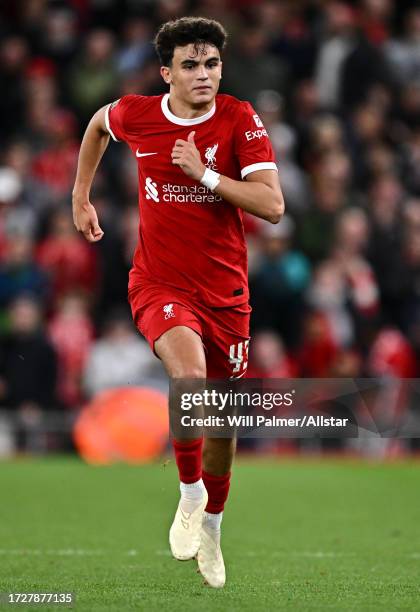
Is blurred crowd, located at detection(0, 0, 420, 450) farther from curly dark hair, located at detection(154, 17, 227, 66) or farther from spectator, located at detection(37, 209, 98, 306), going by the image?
curly dark hair, located at detection(154, 17, 227, 66)

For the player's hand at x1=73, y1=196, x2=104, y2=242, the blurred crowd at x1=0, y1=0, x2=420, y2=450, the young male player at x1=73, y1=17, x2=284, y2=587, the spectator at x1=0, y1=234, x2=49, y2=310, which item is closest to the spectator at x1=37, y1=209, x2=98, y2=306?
the blurred crowd at x1=0, y1=0, x2=420, y2=450

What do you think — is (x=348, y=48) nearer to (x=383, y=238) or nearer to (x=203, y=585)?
(x=383, y=238)

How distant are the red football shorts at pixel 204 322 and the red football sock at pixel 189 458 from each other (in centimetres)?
53

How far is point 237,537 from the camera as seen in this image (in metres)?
9.91

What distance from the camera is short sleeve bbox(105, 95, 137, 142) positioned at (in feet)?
26.1

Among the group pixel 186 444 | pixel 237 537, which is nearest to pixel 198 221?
pixel 186 444

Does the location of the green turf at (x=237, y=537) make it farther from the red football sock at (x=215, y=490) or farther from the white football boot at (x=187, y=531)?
the red football sock at (x=215, y=490)

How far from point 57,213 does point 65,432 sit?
7.81 feet

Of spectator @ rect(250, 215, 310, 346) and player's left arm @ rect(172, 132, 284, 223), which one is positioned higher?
player's left arm @ rect(172, 132, 284, 223)

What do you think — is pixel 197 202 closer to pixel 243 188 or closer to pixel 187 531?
pixel 243 188

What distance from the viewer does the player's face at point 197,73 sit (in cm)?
759

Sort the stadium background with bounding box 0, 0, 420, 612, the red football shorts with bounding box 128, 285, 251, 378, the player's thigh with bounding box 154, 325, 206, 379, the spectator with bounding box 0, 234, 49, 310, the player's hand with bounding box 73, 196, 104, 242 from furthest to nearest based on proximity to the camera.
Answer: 1. the spectator with bounding box 0, 234, 49, 310
2. the stadium background with bounding box 0, 0, 420, 612
3. the player's hand with bounding box 73, 196, 104, 242
4. the red football shorts with bounding box 128, 285, 251, 378
5. the player's thigh with bounding box 154, 325, 206, 379

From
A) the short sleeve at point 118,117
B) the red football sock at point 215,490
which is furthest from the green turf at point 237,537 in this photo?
the short sleeve at point 118,117

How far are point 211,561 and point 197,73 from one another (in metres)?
2.57
